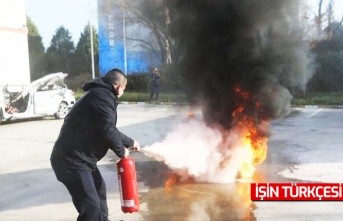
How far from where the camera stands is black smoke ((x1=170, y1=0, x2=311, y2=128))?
20.3 ft

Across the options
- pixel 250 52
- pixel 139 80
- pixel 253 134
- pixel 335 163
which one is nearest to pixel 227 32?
pixel 250 52

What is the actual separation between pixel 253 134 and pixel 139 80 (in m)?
18.5

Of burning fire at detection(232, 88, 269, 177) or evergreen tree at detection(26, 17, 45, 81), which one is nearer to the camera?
burning fire at detection(232, 88, 269, 177)

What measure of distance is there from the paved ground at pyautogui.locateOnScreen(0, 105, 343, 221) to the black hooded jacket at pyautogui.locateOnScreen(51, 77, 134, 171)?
54.0 inches

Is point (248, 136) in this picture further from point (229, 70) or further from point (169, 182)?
point (169, 182)

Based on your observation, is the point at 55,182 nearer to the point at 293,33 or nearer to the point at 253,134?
the point at 253,134

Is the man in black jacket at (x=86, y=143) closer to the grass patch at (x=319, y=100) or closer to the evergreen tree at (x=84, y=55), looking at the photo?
the grass patch at (x=319, y=100)

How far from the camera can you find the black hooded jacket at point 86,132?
354 centimetres

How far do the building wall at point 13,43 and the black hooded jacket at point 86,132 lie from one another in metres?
19.3

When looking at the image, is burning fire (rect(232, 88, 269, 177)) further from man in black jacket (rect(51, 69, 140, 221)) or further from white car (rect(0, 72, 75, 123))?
white car (rect(0, 72, 75, 123))

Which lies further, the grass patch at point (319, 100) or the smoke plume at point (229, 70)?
the grass patch at point (319, 100)

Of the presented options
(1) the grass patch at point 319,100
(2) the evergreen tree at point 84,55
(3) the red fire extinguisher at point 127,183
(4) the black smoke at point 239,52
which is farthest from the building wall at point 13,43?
(3) the red fire extinguisher at point 127,183

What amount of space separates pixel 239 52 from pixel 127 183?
3239mm

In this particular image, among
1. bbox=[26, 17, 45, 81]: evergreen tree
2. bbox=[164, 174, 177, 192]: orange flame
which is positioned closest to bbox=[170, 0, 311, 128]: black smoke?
bbox=[164, 174, 177, 192]: orange flame
